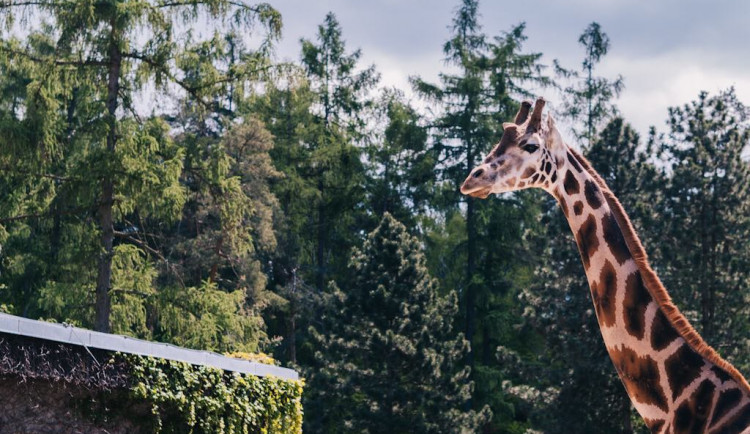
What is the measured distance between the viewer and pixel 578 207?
6652mm

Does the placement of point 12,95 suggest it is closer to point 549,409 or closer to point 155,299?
point 155,299

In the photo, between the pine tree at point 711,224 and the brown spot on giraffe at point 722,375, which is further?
the pine tree at point 711,224

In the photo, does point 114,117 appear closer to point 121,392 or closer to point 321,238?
point 121,392

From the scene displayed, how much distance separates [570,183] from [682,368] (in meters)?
1.35

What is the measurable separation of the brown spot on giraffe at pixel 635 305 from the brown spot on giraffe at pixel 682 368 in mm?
229

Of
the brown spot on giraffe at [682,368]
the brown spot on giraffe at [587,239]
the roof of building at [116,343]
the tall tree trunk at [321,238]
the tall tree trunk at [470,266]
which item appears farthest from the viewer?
the tall tree trunk at [321,238]

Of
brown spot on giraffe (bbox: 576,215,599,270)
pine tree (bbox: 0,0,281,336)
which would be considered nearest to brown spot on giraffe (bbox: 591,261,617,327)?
brown spot on giraffe (bbox: 576,215,599,270)

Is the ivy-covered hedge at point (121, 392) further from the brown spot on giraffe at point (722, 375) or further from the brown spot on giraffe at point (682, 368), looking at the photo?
Result: the brown spot on giraffe at point (722, 375)

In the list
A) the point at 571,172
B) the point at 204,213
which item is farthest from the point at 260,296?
the point at 571,172

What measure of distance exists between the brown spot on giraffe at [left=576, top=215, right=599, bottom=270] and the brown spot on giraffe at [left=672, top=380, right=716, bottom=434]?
39.7 inches

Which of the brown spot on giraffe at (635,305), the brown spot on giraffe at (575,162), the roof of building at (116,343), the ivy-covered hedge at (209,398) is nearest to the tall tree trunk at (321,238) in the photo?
the ivy-covered hedge at (209,398)

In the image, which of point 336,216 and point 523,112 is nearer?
point 523,112

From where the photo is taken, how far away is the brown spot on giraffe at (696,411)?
6043mm

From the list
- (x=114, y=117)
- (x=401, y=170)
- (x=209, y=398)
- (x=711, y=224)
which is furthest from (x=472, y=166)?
(x=209, y=398)
